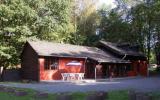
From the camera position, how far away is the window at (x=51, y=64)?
41969 mm

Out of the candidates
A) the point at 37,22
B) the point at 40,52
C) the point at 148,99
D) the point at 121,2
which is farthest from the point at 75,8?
the point at 148,99

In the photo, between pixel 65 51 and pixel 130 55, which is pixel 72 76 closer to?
pixel 65 51

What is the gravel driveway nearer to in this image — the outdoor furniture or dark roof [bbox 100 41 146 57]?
the outdoor furniture

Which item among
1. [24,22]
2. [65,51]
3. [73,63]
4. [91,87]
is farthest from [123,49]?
[91,87]

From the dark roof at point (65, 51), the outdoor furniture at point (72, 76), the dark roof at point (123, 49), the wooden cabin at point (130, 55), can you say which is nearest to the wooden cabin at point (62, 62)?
the dark roof at point (65, 51)

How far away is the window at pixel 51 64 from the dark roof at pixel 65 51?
768 mm

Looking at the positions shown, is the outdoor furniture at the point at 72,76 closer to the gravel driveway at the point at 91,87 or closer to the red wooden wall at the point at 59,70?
the red wooden wall at the point at 59,70

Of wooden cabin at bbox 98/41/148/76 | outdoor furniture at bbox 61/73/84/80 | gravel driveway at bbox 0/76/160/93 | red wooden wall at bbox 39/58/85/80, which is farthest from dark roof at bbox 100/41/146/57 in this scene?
gravel driveway at bbox 0/76/160/93

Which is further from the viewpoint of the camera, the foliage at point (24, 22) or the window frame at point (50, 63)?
the foliage at point (24, 22)

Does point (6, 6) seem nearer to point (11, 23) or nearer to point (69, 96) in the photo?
point (11, 23)

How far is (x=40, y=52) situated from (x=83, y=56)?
6991 mm

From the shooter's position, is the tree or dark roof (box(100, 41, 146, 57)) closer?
the tree

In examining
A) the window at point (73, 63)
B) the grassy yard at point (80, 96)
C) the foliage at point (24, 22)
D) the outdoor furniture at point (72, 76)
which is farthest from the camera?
the foliage at point (24, 22)

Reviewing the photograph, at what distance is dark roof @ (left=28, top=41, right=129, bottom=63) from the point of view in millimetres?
42244
